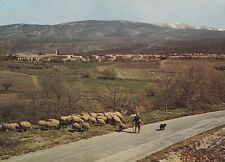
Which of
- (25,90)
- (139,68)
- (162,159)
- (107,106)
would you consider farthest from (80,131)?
(139,68)

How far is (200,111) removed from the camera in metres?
67.2

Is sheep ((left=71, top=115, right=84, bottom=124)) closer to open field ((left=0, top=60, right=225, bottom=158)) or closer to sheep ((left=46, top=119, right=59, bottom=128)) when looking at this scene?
open field ((left=0, top=60, right=225, bottom=158))

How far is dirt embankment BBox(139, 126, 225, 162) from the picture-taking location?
35125mm

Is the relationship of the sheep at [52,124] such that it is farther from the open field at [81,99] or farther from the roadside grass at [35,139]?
the open field at [81,99]

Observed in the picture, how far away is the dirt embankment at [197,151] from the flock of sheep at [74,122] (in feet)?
24.7

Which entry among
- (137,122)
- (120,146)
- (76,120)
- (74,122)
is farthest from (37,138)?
(137,122)

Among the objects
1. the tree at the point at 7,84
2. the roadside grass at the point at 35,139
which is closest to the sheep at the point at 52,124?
the roadside grass at the point at 35,139

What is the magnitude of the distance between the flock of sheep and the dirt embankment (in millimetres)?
7528

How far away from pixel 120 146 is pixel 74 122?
28.7 ft

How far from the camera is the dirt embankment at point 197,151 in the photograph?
115ft

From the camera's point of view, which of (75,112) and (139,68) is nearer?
(75,112)

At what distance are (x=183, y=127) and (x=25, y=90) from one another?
3305 centimetres

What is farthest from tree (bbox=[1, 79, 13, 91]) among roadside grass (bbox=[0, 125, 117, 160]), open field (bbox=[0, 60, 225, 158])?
roadside grass (bbox=[0, 125, 117, 160])

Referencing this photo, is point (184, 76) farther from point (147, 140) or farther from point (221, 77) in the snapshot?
point (147, 140)
